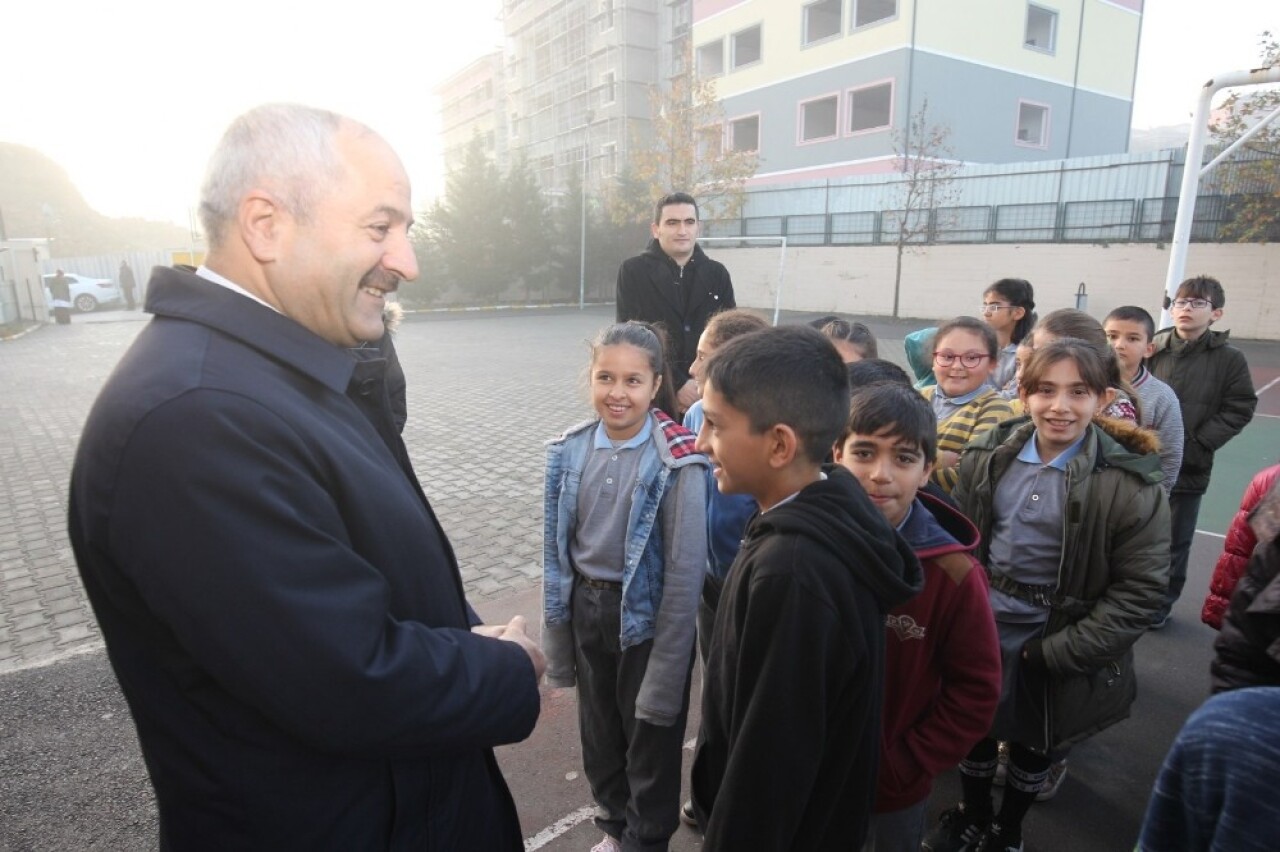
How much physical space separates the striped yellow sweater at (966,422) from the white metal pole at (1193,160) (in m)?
5.06

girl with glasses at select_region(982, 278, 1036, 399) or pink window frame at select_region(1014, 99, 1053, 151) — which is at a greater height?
pink window frame at select_region(1014, 99, 1053, 151)

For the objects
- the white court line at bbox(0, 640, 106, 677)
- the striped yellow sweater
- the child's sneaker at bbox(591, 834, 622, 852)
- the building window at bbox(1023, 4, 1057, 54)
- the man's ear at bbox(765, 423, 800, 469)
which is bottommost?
the white court line at bbox(0, 640, 106, 677)

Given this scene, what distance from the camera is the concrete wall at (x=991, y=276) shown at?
15.2 meters

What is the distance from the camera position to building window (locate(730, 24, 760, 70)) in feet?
106

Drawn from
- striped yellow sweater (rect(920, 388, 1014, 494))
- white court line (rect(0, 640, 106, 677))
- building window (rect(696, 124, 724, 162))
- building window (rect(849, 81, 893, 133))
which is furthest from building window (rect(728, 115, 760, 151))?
white court line (rect(0, 640, 106, 677))

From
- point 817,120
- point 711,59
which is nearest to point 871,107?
point 817,120

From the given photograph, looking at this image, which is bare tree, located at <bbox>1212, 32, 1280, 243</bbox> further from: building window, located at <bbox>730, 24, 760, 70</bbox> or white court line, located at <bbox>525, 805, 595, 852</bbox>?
building window, located at <bbox>730, 24, 760, 70</bbox>

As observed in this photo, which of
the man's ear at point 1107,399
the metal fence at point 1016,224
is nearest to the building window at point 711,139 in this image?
the metal fence at point 1016,224

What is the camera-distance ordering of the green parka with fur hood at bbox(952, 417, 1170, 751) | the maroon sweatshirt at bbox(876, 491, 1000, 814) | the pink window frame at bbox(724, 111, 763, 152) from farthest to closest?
1. the pink window frame at bbox(724, 111, 763, 152)
2. the green parka with fur hood at bbox(952, 417, 1170, 751)
3. the maroon sweatshirt at bbox(876, 491, 1000, 814)

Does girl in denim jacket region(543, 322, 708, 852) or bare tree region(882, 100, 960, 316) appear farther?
bare tree region(882, 100, 960, 316)

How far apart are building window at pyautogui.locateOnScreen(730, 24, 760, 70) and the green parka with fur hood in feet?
110

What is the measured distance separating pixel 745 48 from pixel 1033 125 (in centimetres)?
1285

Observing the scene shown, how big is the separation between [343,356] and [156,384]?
32cm

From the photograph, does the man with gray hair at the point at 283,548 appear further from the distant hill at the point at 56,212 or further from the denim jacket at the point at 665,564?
the distant hill at the point at 56,212
